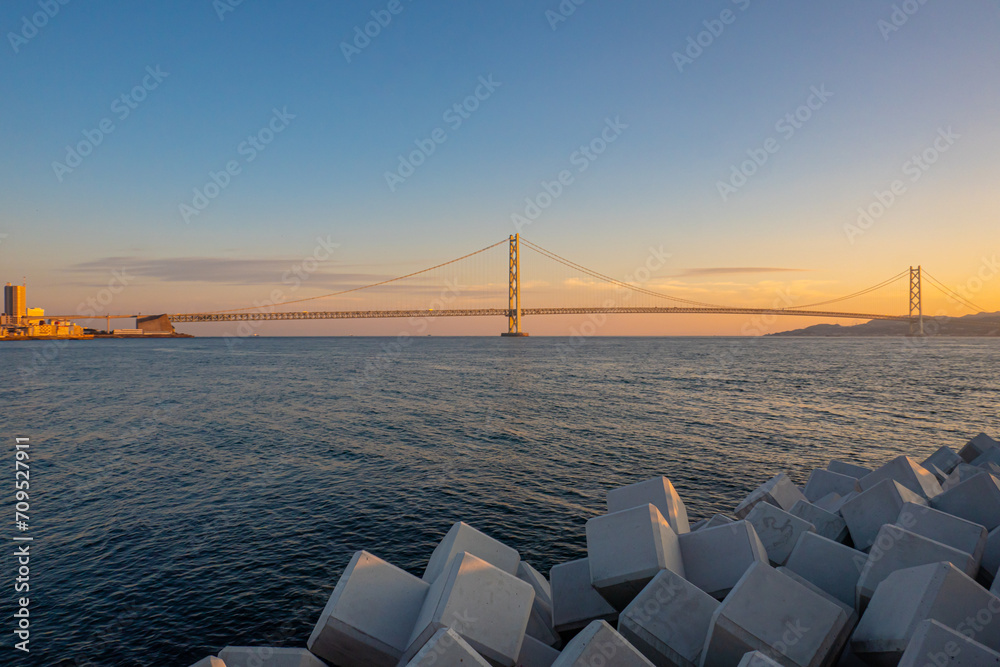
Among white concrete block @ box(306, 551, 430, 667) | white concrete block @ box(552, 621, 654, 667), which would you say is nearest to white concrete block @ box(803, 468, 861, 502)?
white concrete block @ box(552, 621, 654, 667)

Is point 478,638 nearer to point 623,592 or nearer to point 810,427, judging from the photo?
point 623,592

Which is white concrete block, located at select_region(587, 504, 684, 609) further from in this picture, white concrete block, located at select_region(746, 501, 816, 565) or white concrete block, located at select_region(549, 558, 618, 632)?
white concrete block, located at select_region(746, 501, 816, 565)

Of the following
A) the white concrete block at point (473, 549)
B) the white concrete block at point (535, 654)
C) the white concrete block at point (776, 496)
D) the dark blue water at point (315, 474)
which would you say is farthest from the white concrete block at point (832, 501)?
the white concrete block at point (535, 654)

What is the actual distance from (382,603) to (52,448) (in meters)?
13.9

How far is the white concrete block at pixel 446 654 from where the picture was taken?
9.24 ft

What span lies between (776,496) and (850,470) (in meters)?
2.29

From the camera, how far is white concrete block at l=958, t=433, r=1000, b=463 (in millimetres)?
9258

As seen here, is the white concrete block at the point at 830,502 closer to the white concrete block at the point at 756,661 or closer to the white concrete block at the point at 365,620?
the white concrete block at the point at 756,661

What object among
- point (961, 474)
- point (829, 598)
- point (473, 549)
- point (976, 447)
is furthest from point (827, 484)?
point (473, 549)

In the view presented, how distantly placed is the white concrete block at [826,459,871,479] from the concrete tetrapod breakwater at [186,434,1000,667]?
114 inches

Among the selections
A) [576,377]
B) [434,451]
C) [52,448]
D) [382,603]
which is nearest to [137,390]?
[52,448]

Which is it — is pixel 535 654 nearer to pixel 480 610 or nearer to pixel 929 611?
pixel 480 610

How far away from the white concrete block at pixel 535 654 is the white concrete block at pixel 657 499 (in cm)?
156

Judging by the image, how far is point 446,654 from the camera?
9.30 feet
